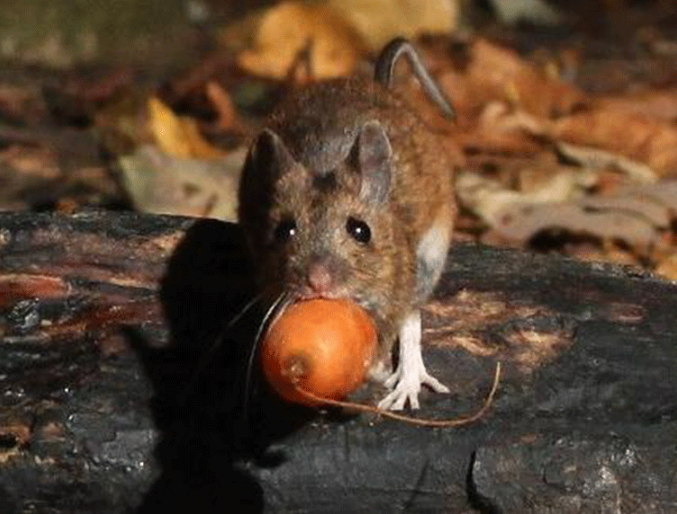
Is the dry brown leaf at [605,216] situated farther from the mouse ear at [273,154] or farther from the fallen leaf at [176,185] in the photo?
the mouse ear at [273,154]

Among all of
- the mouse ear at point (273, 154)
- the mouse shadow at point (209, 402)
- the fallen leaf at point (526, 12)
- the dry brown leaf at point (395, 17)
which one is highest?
the mouse ear at point (273, 154)

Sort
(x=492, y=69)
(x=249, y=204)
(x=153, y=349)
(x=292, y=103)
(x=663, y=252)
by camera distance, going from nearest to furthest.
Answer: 1. (x=153, y=349)
2. (x=249, y=204)
3. (x=292, y=103)
4. (x=663, y=252)
5. (x=492, y=69)

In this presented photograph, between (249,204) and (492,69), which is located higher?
(249,204)

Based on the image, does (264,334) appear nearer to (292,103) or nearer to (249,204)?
(249,204)

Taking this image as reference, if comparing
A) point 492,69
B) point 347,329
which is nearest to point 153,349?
point 347,329

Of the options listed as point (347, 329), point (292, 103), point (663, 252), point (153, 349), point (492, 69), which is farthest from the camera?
point (492, 69)

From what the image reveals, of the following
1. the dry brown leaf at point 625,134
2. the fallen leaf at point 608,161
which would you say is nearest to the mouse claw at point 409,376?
the fallen leaf at point 608,161
